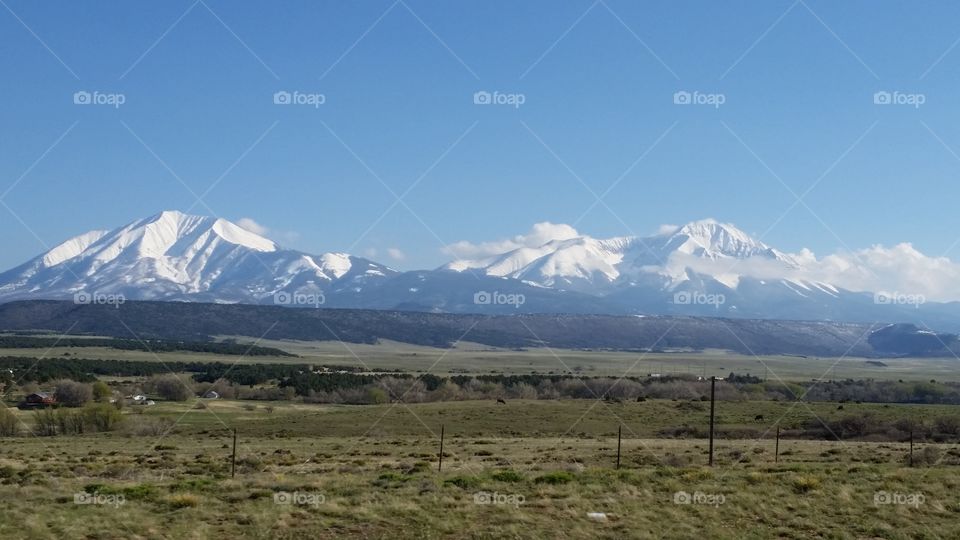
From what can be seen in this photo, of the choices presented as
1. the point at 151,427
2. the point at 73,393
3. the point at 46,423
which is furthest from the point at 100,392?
the point at 151,427

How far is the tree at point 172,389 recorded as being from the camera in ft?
305

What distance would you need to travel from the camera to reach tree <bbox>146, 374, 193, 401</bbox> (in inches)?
3659

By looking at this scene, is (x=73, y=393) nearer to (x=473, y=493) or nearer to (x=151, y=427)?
(x=151, y=427)

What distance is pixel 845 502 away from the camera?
→ 22.6 metres

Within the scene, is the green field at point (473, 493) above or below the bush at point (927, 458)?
below

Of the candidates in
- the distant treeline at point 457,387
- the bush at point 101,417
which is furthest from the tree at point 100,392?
the bush at point 101,417

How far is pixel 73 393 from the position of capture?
7888 cm

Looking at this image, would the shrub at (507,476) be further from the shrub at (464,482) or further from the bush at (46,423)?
the bush at (46,423)

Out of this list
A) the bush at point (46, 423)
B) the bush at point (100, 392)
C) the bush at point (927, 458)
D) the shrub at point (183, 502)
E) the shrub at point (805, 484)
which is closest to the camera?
the shrub at point (183, 502)

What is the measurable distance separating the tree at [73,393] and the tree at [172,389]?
11.9m

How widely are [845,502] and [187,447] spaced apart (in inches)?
1349

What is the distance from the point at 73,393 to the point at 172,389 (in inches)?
629

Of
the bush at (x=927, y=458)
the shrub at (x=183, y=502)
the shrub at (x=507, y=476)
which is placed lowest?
the shrub at (x=183, y=502)

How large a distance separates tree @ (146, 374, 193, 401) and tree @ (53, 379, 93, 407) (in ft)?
39.2
